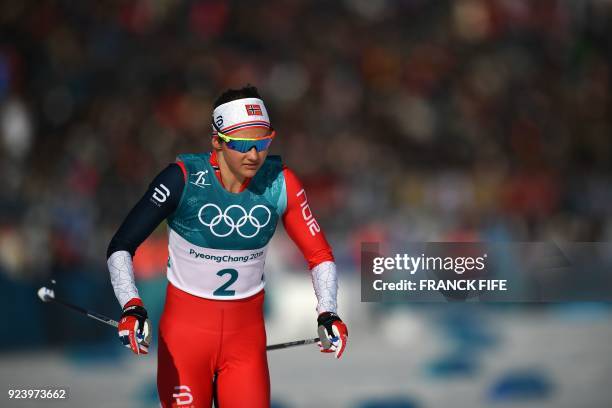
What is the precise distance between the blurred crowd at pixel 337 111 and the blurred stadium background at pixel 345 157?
37mm

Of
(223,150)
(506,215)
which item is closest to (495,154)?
(506,215)

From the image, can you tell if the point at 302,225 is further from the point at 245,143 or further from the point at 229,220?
the point at 245,143

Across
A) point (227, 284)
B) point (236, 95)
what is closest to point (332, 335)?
point (227, 284)

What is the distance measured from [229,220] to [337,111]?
38.7ft

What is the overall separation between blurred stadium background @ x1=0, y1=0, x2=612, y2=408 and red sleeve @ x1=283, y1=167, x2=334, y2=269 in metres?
3.47

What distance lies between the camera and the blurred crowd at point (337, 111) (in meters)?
12.3

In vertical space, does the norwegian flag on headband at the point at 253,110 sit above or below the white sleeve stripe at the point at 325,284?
above

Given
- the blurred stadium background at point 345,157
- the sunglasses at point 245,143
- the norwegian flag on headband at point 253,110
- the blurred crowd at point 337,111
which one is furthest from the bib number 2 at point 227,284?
the blurred crowd at point 337,111

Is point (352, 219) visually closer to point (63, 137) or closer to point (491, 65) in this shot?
point (63, 137)

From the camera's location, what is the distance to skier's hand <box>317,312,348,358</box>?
179 inches

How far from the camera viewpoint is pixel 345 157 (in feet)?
49.6

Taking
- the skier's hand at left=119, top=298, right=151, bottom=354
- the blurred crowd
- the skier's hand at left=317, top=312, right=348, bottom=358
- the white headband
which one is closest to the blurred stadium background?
the blurred crowd

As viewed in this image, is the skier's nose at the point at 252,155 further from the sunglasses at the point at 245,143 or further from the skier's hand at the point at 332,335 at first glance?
the skier's hand at the point at 332,335

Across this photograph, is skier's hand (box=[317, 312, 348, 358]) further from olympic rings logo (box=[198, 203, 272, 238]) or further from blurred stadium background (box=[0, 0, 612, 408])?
blurred stadium background (box=[0, 0, 612, 408])
